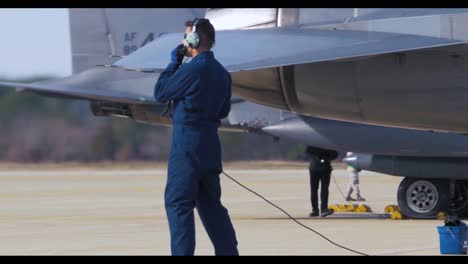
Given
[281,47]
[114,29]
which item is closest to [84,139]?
[114,29]

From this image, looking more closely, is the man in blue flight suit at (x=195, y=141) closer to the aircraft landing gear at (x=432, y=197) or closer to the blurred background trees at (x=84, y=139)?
the aircraft landing gear at (x=432, y=197)

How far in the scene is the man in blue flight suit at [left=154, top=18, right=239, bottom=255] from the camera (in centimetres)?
899

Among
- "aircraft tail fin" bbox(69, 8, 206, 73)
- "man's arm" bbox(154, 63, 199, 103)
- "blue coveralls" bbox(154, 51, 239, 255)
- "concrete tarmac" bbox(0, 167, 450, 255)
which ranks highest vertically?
"aircraft tail fin" bbox(69, 8, 206, 73)

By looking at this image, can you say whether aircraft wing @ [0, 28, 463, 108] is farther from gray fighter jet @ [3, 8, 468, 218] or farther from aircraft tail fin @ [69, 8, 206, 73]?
aircraft tail fin @ [69, 8, 206, 73]

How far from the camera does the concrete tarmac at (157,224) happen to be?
505 inches

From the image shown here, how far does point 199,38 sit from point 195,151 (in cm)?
89

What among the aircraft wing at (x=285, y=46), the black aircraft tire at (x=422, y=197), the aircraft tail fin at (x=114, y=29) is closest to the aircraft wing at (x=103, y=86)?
the aircraft tail fin at (x=114, y=29)

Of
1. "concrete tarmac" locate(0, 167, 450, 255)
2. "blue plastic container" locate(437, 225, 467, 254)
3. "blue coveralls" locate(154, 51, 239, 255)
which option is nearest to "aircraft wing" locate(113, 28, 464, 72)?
"blue coveralls" locate(154, 51, 239, 255)

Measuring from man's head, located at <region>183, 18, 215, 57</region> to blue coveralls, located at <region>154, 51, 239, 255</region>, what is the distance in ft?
0.24

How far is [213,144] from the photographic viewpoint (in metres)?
9.13

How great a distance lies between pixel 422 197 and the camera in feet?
58.8
